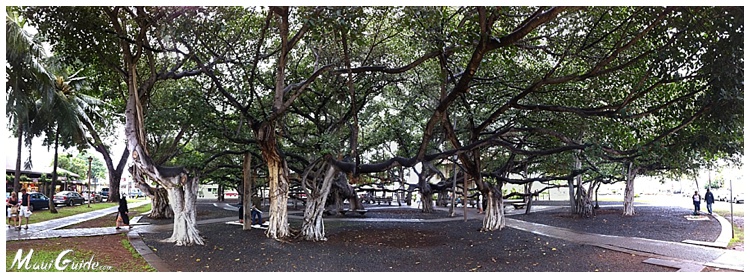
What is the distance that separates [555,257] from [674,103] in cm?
401

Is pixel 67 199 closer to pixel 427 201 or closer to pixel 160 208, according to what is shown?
pixel 160 208

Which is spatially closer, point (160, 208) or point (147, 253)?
point (147, 253)

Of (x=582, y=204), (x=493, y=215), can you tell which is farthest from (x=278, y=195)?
(x=582, y=204)

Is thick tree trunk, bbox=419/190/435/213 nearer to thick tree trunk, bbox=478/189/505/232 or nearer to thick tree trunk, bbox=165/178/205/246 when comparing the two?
thick tree trunk, bbox=478/189/505/232

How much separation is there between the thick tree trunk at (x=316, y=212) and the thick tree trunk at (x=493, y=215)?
504 centimetres

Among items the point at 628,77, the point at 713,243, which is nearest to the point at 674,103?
the point at 628,77

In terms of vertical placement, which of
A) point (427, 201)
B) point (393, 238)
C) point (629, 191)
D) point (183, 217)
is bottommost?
point (393, 238)

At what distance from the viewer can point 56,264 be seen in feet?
26.5

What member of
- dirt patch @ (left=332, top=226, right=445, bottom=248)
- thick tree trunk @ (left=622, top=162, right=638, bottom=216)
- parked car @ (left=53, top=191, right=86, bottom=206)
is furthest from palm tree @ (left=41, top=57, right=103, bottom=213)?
thick tree trunk @ (left=622, top=162, right=638, bottom=216)

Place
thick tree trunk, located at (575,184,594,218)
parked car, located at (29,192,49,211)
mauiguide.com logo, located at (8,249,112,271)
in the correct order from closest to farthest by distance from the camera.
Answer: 1. mauiguide.com logo, located at (8,249,112,271)
2. thick tree trunk, located at (575,184,594,218)
3. parked car, located at (29,192,49,211)

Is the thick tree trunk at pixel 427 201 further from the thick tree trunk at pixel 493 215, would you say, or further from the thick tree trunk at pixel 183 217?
the thick tree trunk at pixel 183 217

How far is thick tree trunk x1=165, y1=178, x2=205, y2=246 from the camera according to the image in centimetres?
1094

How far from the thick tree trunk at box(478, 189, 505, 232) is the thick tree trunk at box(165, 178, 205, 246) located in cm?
796

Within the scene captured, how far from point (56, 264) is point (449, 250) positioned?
23.7 ft
